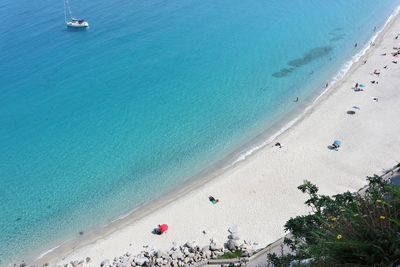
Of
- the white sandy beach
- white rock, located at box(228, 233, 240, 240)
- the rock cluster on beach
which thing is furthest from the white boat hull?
white rock, located at box(228, 233, 240, 240)

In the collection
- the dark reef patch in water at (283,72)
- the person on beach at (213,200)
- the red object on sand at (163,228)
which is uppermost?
the dark reef patch in water at (283,72)

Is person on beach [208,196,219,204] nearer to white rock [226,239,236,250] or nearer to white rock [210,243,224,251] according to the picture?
white rock [210,243,224,251]

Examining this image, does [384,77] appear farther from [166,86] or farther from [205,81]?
[166,86]

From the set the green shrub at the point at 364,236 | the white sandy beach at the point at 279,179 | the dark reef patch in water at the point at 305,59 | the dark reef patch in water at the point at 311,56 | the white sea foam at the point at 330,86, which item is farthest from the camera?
the dark reef patch in water at the point at 311,56

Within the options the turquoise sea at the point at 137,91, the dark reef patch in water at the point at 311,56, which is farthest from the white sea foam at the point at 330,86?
the dark reef patch in water at the point at 311,56

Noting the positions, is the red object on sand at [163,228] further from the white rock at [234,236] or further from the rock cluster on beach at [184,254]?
the white rock at [234,236]

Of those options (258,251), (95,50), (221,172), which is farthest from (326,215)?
(95,50)
